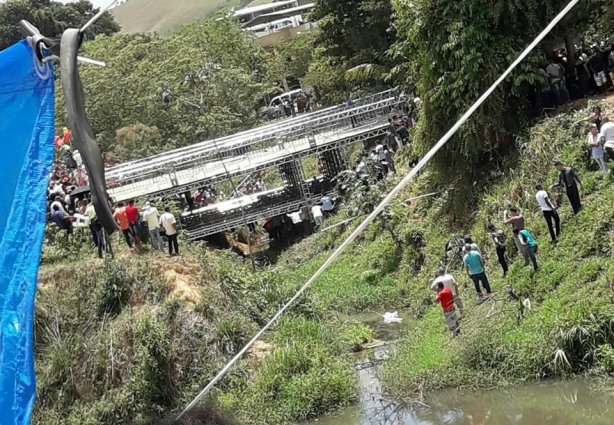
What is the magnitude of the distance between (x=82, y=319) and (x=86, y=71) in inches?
1266

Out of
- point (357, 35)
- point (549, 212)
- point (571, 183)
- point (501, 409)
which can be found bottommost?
point (501, 409)

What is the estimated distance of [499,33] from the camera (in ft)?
74.3

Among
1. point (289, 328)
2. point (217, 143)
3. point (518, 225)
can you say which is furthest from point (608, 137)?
point (217, 143)

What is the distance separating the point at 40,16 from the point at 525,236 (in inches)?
2206

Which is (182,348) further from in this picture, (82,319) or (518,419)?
(518,419)

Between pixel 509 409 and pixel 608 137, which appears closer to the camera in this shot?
pixel 509 409

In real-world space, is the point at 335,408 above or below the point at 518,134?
below

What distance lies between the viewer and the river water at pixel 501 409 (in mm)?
13945

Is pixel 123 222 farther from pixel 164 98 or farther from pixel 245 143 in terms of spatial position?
pixel 164 98

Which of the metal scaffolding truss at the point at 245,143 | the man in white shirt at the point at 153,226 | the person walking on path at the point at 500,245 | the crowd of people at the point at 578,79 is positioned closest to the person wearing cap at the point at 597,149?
the person walking on path at the point at 500,245

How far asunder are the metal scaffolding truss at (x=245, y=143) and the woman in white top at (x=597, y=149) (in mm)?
16074

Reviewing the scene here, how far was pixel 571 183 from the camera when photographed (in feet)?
59.1

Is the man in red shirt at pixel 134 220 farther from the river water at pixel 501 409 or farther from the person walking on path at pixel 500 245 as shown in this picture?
the person walking on path at pixel 500 245

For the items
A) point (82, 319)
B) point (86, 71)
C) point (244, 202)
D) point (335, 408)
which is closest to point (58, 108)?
point (86, 71)
